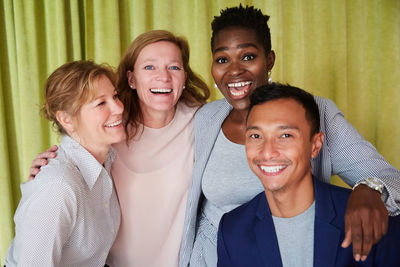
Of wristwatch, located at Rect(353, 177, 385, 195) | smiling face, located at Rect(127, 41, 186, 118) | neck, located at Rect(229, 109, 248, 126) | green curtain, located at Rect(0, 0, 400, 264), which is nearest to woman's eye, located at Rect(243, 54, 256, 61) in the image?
neck, located at Rect(229, 109, 248, 126)

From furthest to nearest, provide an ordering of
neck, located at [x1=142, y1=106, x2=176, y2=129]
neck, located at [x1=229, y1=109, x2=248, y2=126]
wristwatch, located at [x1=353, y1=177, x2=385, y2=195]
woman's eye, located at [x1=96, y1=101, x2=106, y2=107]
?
neck, located at [x1=142, y1=106, x2=176, y2=129]
neck, located at [x1=229, y1=109, x2=248, y2=126]
woman's eye, located at [x1=96, y1=101, x2=106, y2=107]
wristwatch, located at [x1=353, y1=177, x2=385, y2=195]

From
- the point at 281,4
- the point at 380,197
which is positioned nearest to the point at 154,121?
the point at 380,197

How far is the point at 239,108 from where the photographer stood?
164cm

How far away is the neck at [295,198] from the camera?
4.22 feet

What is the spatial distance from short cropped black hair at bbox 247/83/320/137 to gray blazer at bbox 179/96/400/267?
0.36ft

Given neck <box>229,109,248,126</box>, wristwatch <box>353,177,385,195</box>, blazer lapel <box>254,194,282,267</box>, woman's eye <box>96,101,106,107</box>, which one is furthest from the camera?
neck <box>229,109,248,126</box>

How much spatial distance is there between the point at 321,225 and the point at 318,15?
1.64m

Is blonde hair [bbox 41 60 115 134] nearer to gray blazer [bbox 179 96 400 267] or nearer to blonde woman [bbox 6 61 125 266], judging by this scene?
blonde woman [bbox 6 61 125 266]

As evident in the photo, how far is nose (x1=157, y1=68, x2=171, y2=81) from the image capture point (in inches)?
66.9

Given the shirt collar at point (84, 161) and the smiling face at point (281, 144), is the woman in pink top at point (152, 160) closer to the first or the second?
the shirt collar at point (84, 161)

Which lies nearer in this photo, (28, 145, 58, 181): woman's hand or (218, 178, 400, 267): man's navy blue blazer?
(218, 178, 400, 267): man's navy blue blazer

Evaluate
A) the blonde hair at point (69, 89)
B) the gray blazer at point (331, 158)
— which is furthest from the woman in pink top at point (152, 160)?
the blonde hair at point (69, 89)

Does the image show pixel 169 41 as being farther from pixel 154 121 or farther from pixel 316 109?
pixel 316 109

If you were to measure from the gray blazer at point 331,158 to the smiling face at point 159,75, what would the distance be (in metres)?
0.19
